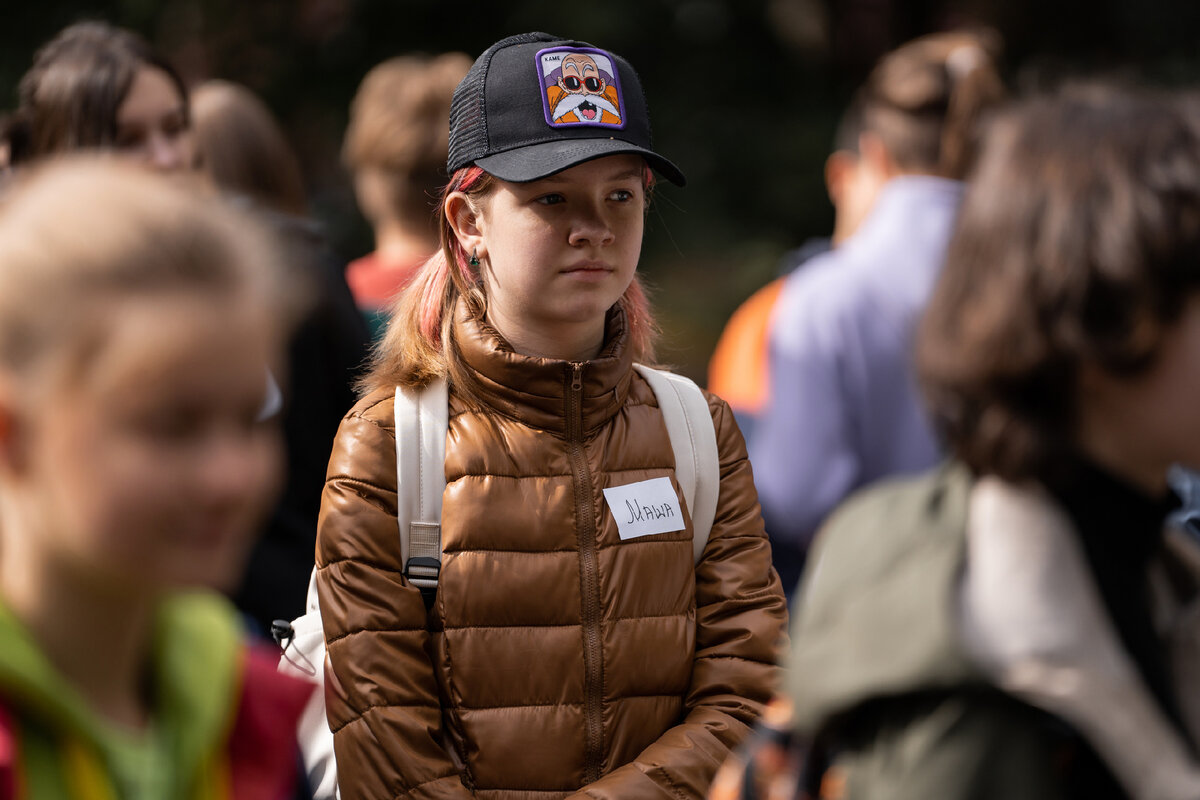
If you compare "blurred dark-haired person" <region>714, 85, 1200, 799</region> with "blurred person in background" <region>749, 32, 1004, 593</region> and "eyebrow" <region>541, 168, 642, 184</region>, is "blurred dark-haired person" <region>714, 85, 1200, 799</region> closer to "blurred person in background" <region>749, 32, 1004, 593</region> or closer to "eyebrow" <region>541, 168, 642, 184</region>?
"eyebrow" <region>541, 168, 642, 184</region>

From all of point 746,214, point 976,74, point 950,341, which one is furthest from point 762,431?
point 746,214

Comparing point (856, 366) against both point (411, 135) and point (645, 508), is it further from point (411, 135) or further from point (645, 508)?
point (411, 135)

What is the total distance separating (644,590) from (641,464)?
236mm

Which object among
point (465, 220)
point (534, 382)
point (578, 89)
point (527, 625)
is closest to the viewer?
point (527, 625)

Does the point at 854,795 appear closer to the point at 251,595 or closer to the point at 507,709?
the point at 507,709

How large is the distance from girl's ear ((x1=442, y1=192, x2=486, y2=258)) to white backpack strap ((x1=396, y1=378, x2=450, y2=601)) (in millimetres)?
359

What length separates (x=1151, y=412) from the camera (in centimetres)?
145

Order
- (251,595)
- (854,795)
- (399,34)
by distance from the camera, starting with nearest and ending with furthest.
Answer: (854,795)
(251,595)
(399,34)

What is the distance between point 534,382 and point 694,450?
0.34m

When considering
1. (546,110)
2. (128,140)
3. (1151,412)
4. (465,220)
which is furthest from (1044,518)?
(128,140)

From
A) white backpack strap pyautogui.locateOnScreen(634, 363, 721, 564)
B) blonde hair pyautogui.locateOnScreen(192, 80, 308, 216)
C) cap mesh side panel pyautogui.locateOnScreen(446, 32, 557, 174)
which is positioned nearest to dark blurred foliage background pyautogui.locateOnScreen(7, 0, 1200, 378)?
blonde hair pyautogui.locateOnScreen(192, 80, 308, 216)

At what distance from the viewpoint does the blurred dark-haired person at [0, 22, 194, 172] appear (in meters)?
3.36

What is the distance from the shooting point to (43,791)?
1.31m

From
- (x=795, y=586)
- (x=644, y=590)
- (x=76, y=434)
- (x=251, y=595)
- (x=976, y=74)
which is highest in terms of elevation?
(x=976, y=74)
